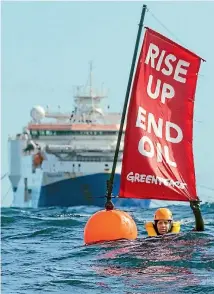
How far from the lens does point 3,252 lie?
728 inches

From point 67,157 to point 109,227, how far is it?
55.3 m

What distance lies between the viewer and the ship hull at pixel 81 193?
6706 cm

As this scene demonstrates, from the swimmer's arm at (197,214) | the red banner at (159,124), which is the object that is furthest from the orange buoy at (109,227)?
the swimmer's arm at (197,214)

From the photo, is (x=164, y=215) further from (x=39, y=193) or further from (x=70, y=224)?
(x=39, y=193)

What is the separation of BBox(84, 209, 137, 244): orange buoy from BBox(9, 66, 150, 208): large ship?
1747 inches

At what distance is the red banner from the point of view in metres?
17.4

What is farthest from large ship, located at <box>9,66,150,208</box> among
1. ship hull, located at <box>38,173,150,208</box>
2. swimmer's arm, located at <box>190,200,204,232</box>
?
swimmer's arm, located at <box>190,200,204,232</box>

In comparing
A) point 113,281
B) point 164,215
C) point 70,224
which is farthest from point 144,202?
point 113,281

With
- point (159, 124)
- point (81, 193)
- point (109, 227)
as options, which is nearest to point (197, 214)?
point (109, 227)

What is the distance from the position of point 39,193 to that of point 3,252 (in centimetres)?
5588

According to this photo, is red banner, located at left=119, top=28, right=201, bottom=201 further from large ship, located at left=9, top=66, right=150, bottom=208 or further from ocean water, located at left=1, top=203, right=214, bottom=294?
large ship, located at left=9, top=66, right=150, bottom=208

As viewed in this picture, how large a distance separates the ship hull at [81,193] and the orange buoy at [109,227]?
47.7 meters

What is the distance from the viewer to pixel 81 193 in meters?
68.4

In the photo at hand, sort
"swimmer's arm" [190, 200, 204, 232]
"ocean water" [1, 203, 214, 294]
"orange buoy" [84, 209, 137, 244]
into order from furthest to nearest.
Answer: "swimmer's arm" [190, 200, 204, 232] → "orange buoy" [84, 209, 137, 244] → "ocean water" [1, 203, 214, 294]
